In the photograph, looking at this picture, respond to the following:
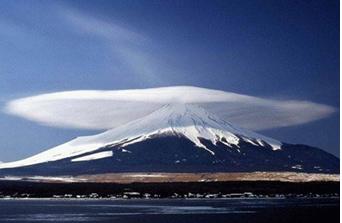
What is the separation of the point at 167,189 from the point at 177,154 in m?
3.59

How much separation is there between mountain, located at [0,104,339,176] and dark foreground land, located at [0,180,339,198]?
2.86ft

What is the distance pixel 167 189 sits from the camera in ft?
108

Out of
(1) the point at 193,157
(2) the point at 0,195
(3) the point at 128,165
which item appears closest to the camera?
(2) the point at 0,195

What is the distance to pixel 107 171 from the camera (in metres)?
34.0

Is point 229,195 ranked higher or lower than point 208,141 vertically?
lower

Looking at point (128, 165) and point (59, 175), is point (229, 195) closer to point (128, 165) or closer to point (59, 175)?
point (128, 165)


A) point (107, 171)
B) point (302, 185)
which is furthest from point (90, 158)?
point (302, 185)

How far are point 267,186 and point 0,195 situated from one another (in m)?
13.9

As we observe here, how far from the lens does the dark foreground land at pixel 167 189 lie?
32031 millimetres

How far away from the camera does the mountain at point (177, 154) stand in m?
33.0

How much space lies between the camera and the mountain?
32969mm

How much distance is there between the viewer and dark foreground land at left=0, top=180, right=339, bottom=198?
105 ft

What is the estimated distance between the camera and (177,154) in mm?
36156

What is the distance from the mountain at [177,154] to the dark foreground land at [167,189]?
87cm
